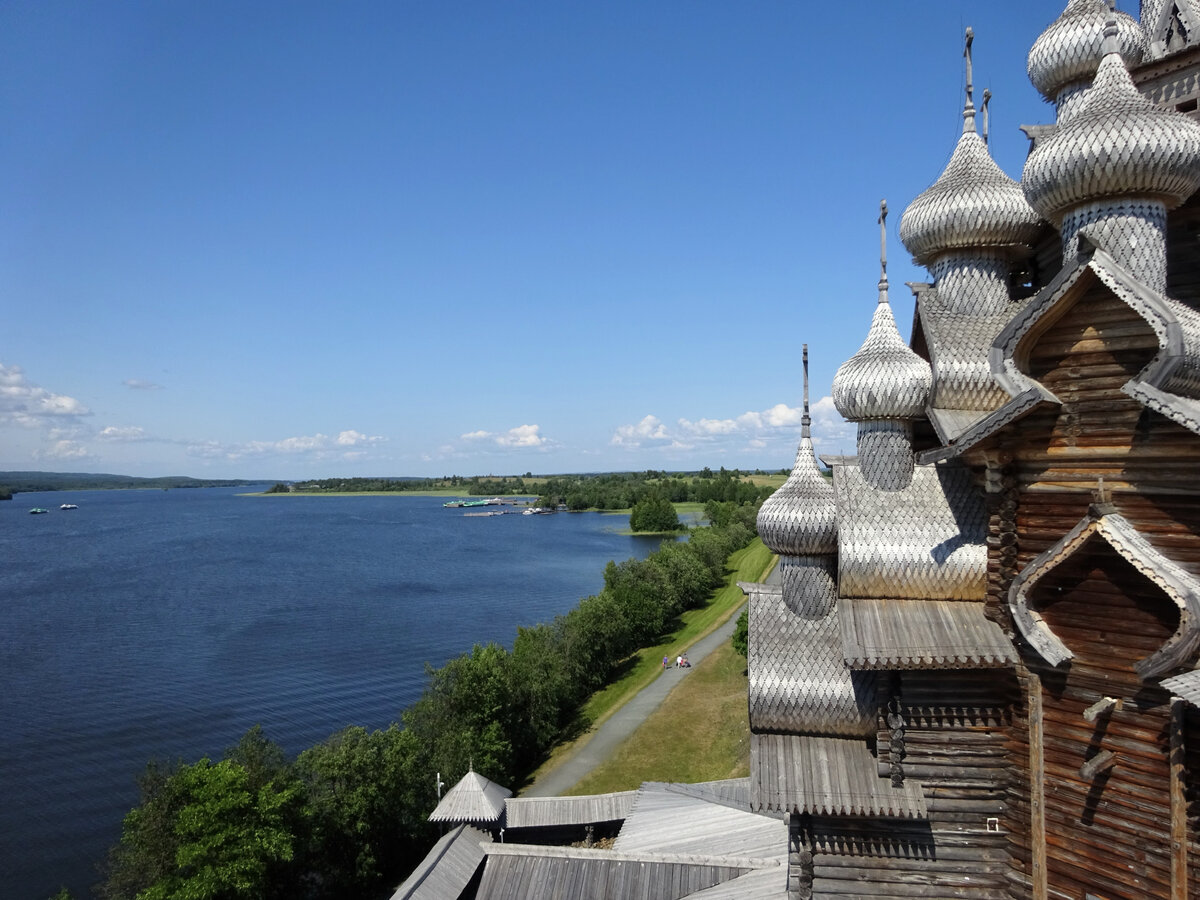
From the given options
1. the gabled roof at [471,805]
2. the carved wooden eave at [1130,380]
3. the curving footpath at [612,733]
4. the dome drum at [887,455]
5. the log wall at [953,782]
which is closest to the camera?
the carved wooden eave at [1130,380]

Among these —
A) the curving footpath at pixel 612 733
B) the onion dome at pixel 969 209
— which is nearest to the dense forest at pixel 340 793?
the curving footpath at pixel 612 733

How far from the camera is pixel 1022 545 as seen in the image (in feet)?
20.5

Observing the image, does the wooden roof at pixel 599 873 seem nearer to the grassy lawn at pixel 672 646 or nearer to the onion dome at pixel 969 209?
the onion dome at pixel 969 209

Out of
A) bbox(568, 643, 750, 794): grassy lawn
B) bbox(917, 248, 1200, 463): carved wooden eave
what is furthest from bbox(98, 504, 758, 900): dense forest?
bbox(917, 248, 1200, 463): carved wooden eave

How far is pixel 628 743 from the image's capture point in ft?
70.1

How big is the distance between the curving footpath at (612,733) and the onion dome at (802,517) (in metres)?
12.6

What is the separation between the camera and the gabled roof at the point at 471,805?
1298cm

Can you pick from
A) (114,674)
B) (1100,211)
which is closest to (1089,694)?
(1100,211)

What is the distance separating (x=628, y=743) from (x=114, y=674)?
810 inches

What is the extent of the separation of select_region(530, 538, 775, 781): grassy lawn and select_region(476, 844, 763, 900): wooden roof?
28.2 feet

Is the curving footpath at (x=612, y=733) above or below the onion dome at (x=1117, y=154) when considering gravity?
below

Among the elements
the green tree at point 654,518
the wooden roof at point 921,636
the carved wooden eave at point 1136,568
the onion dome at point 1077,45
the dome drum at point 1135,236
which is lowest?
the green tree at point 654,518

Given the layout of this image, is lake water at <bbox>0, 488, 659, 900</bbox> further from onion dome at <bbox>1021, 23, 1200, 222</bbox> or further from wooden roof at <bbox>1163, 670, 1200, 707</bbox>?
onion dome at <bbox>1021, 23, 1200, 222</bbox>

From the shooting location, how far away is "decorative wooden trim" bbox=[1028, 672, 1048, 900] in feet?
19.9
